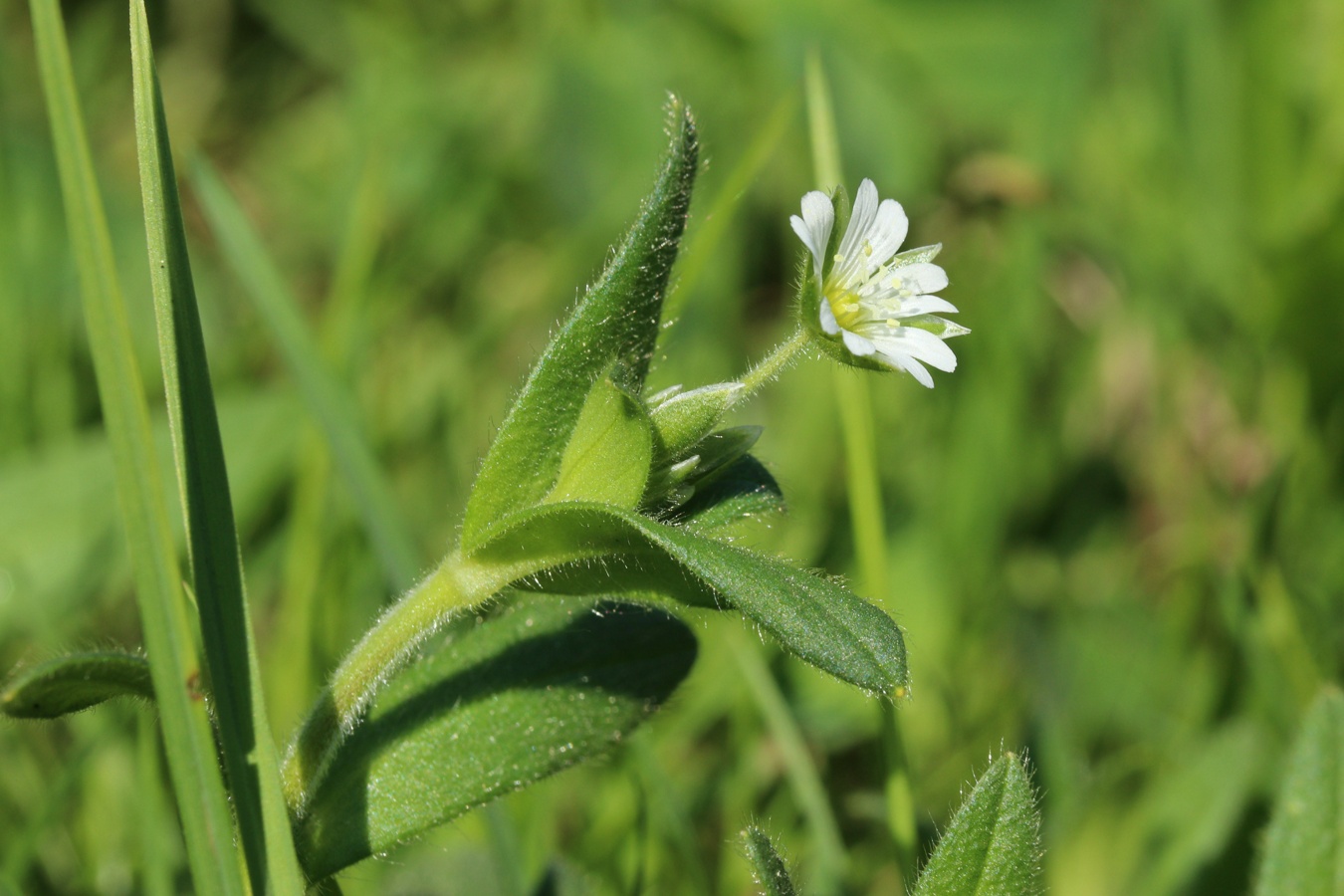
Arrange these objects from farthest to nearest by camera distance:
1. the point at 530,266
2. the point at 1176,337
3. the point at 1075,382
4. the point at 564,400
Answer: the point at 530,266
the point at 1176,337
the point at 1075,382
the point at 564,400

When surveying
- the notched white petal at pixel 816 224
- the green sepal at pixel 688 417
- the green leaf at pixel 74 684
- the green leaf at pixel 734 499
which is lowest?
the green leaf at pixel 74 684

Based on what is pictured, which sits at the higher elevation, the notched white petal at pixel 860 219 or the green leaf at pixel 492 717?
the notched white petal at pixel 860 219

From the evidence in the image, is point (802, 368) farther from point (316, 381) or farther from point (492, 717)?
point (492, 717)

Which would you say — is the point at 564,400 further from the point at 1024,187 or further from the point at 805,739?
the point at 1024,187

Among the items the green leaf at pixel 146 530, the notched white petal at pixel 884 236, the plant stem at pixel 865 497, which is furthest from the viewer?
the plant stem at pixel 865 497

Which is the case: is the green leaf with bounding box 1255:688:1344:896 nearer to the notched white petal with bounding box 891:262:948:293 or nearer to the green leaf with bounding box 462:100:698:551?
the notched white petal with bounding box 891:262:948:293

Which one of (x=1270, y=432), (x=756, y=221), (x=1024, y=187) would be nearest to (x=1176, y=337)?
(x=1270, y=432)

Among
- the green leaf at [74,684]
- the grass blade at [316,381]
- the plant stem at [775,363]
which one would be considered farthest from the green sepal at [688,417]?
the grass blade at [316,381]

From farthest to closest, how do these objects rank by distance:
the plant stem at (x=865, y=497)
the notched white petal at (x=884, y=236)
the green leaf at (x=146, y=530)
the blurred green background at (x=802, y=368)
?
1. the blurred green background at (x=802, y=368)
2. the plant stem at (x=865, y=497)
3. the notched white petal at (x=884, y=236)
4. the green leaf at (x=146, y=530)

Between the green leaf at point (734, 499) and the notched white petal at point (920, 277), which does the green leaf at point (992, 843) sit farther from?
the notched white petal at point (920, 277)
